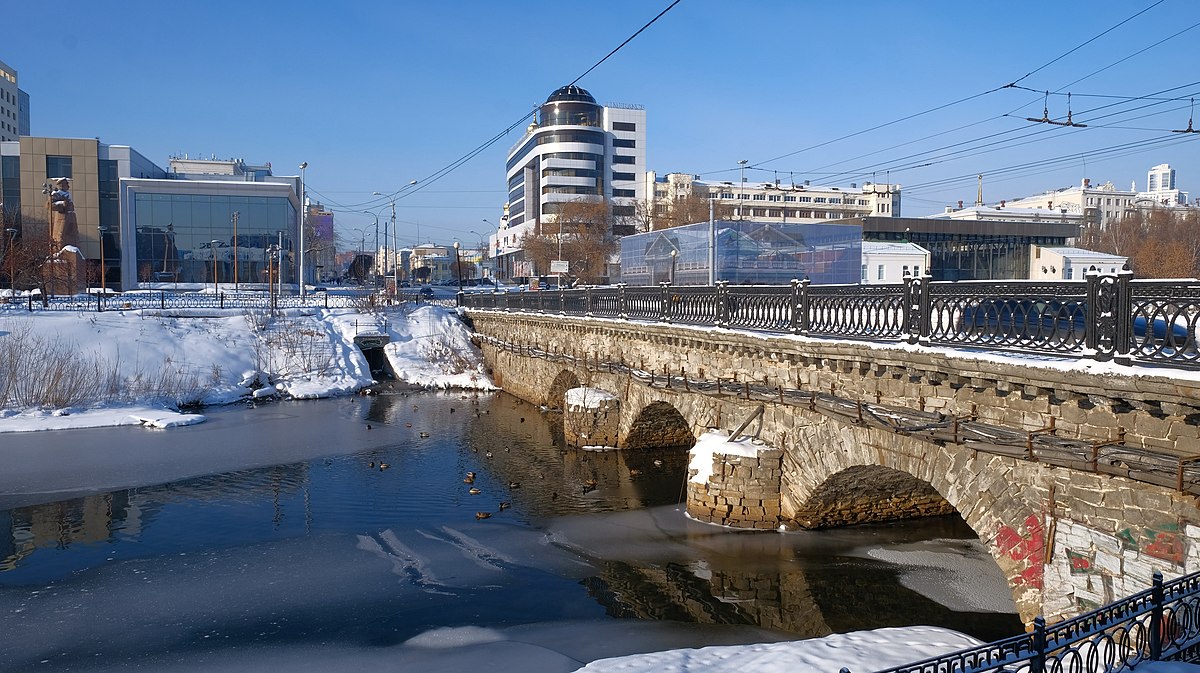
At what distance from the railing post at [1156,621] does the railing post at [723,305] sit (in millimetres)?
10084

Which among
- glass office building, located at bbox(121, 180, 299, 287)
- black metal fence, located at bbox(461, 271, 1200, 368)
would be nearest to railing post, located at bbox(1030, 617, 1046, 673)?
black metal fence, located at bbox(461, 271, 1200, 368)

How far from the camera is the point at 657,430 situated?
2272 cm

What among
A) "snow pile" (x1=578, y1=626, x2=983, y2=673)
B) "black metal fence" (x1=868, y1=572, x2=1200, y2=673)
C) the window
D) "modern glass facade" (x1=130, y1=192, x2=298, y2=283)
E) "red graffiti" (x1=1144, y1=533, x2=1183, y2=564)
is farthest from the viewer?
the window

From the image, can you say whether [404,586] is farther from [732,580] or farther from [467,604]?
[732,580]

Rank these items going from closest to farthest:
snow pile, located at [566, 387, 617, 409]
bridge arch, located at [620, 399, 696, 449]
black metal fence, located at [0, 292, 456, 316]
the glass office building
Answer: bridge arch, located at [620, 399, 696, 449] → snow pile, located at [566, 387, 617, 409] → black metal fence, located at [0, 292, 456, 316] → the glass office building

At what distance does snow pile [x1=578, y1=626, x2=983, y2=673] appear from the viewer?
29.2ft

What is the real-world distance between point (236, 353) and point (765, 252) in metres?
24.4

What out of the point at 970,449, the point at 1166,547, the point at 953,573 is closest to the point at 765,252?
the point at 953,573

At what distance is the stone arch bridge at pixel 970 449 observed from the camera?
7.45 meters

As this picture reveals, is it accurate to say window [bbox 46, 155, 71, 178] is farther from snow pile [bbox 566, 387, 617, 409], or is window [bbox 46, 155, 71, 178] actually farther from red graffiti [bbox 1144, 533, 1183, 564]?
red graffiti [bbox 1144, 533, 1183, 564]

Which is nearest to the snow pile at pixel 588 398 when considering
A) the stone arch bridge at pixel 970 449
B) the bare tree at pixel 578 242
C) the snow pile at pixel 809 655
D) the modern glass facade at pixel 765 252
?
the stone arch bridge at pixel 970 449

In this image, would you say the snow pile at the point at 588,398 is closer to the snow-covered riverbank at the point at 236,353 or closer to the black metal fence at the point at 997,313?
the black metal fence at the point at 997,313

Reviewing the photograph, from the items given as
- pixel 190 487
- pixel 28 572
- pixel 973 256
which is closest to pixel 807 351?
pixel 28 572

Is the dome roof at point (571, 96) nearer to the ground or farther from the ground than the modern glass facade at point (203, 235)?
farther from the ground
